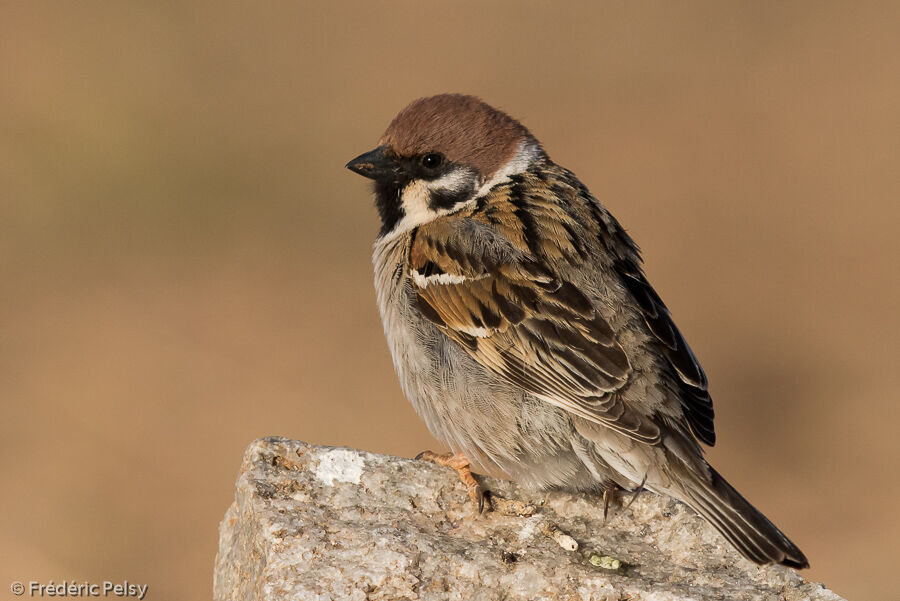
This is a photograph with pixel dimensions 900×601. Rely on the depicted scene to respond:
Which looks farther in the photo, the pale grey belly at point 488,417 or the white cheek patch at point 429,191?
the white cheek patch at point 429,191

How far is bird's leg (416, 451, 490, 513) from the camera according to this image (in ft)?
12.9

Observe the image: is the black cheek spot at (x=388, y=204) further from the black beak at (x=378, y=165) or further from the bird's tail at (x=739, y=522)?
the bird's tail at (x=739, y=522)

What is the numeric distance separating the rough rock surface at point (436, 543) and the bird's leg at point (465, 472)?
3 cm

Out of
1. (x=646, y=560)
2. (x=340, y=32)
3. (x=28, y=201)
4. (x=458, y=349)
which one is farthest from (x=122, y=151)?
(x=646, y=560)

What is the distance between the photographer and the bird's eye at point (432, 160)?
4.65 meters

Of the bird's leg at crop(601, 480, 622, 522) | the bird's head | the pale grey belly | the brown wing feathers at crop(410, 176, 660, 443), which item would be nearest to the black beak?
the bird's head

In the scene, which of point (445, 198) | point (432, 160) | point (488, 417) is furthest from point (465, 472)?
point (432, 160)

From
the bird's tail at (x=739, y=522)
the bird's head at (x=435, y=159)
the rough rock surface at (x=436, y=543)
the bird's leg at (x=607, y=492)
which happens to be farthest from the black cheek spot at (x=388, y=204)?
the bird's tail at (x=739, y=522)

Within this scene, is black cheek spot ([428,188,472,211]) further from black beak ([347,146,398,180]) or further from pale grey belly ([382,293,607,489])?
pale grey belly ([382,293,607,489])

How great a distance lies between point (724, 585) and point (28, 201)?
732cm

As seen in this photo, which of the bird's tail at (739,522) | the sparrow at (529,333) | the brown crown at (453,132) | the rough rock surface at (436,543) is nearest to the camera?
the rough rock surface at (436,543)

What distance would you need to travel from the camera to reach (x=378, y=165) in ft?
15.4

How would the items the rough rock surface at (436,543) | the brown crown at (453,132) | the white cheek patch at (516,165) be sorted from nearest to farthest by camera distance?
the rough rock surface at (436,543), the brown crown at (453,132), the white cheek patch at (516,165)

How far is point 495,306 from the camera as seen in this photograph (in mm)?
4137
